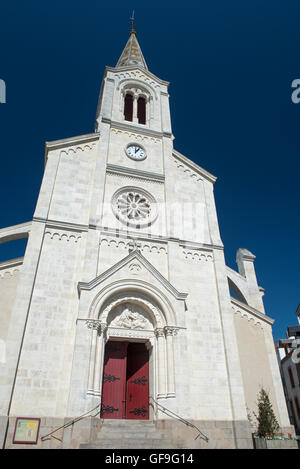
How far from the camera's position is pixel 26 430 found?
9.77 m

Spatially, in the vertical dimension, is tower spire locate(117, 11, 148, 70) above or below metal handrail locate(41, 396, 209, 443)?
above

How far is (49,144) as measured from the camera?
16172 millimetres

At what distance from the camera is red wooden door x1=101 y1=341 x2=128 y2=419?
11539 mm

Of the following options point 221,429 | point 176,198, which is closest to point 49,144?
point 176,198

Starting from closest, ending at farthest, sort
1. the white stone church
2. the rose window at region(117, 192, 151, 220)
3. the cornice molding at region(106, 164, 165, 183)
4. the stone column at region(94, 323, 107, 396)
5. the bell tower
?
1. the white stone church
2. the stone column at region(94, 323, 107, 396)
3. the rose window at region(117, 192, 151, 220)
4. the cornice molding at region(106, 164, 165, 183)
5. the bell tower

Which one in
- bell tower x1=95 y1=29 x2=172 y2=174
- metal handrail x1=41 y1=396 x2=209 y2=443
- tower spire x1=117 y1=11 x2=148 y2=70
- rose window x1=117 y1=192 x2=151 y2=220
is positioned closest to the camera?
metal handrail x1=41 y1=396 x2=209 y2=443

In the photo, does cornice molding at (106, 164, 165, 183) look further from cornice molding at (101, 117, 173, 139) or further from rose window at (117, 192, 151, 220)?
cornice molding at (101, 117, 173, 139)

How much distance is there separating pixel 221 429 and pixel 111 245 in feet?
28.0

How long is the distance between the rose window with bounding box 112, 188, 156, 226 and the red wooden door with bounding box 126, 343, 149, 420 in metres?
5.99

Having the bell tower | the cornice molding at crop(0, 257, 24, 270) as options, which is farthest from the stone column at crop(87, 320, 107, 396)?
the bell tower

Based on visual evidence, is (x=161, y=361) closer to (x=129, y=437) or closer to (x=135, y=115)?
(x=129, y=437)

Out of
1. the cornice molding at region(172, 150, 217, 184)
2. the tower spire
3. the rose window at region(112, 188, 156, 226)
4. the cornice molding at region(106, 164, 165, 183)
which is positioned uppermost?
the tower spire

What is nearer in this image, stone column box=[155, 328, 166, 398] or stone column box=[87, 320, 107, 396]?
stone column box=[87, 320, 107, 396]
